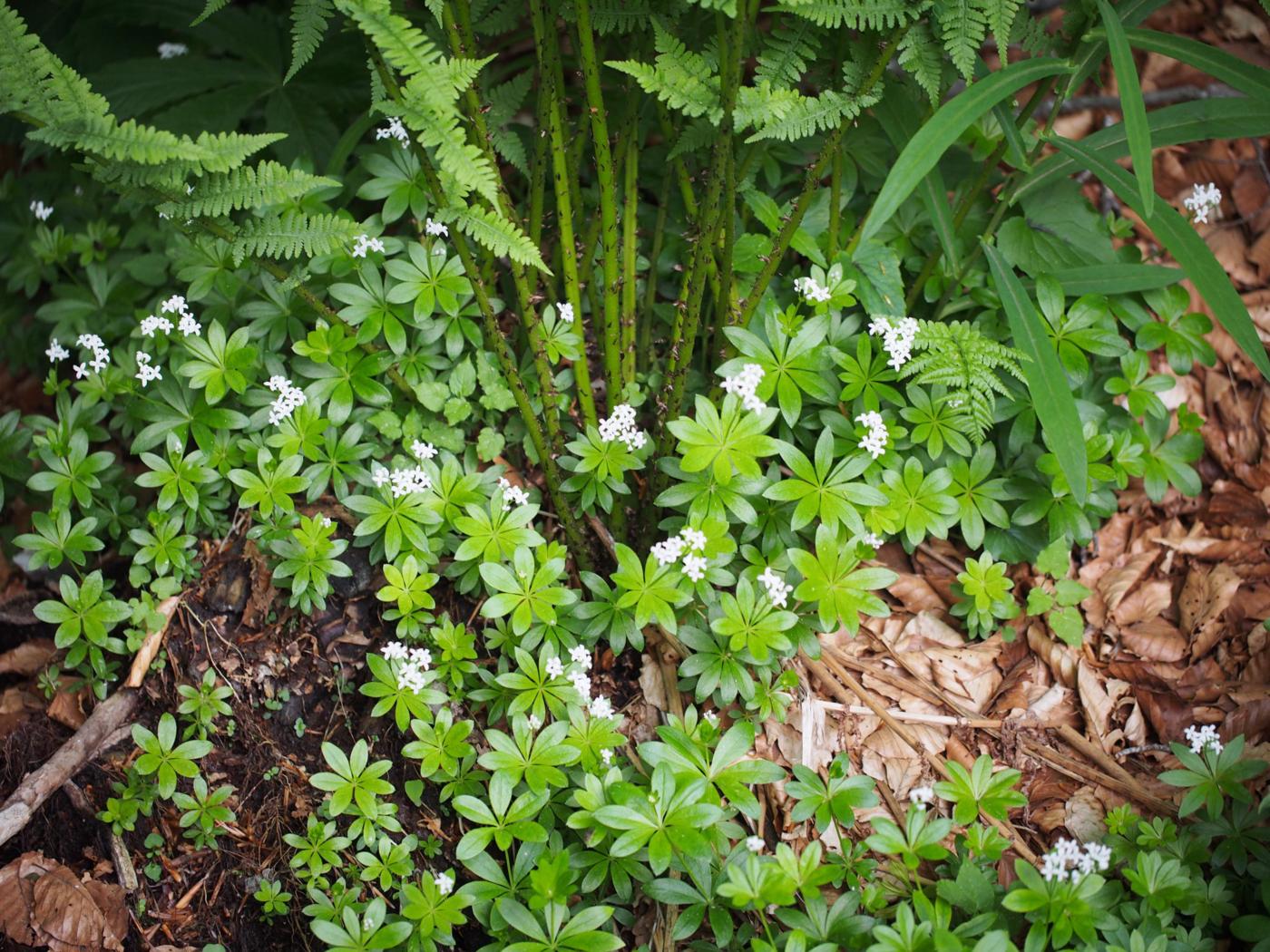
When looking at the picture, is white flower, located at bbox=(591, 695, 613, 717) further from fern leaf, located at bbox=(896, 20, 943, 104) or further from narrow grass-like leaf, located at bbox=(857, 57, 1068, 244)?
fern leaf, located at bbox=(896, 20, 943, 104)

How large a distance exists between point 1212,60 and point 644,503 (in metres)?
1.77

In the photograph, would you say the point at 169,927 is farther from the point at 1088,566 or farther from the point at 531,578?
the point at 1088,566

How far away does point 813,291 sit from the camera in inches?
97.7

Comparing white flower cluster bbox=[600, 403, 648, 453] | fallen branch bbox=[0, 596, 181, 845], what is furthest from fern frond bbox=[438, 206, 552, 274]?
fallen branch bbox=[0, 596, 181, 845]

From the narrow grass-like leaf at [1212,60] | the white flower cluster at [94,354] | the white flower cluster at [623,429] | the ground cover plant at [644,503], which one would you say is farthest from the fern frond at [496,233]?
the narrow grass-like leaf at [1212,60]

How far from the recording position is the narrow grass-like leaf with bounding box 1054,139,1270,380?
2.17m

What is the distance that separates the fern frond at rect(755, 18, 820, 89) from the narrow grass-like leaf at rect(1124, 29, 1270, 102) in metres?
0.73

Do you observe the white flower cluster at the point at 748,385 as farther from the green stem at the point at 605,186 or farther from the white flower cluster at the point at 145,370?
the white flower cluster at the point at 145,370

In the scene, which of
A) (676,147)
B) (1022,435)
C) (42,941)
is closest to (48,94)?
(676,147)

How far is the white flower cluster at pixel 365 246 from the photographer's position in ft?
8.37

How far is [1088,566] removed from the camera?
2.83 m

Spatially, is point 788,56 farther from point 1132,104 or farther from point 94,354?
point 94,354

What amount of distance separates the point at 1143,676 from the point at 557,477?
1716mm

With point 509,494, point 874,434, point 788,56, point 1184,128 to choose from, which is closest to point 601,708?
point 509,494
